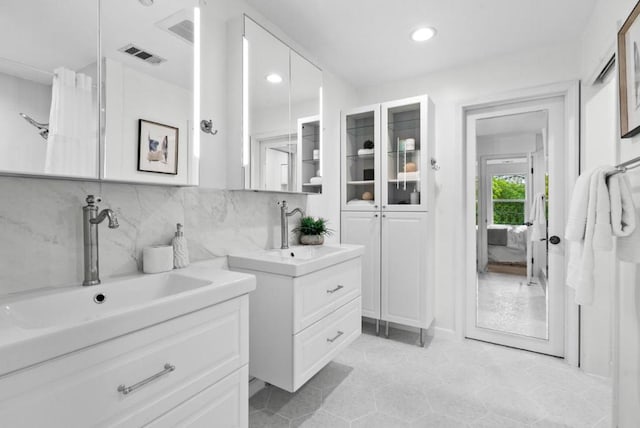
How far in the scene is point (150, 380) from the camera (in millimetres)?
898

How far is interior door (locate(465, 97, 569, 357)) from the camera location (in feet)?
7.95

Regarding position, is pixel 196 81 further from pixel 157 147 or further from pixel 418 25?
pixel 418 25

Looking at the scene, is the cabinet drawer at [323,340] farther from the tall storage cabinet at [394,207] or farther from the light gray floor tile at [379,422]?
the tall storage cabinet at [394,207]

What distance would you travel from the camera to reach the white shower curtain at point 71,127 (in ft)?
3.36

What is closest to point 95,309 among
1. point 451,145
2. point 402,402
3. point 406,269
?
point 402,402

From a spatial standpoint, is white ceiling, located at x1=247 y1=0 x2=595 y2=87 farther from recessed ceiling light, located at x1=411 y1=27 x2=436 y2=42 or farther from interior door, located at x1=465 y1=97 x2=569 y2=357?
interior door, located at x1=465 y1=97 x2=569 y2=357

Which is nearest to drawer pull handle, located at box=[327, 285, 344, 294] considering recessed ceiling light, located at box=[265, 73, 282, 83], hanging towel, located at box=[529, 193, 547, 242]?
recessed ceiling light, located at box=[265, 73, 282, 83]

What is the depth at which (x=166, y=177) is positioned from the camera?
4.53ft

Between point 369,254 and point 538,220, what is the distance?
4.66 feet

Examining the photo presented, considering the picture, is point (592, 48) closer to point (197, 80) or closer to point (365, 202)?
point (365, 202)

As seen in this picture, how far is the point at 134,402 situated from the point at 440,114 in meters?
2.93

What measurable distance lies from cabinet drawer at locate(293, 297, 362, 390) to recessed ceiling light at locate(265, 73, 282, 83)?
4.97 feet

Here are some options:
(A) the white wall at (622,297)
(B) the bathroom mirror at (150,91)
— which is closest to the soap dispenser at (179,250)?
(B) the bathroom mirror at (150,91)

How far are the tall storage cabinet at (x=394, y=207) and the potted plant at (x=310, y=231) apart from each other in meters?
0.60
